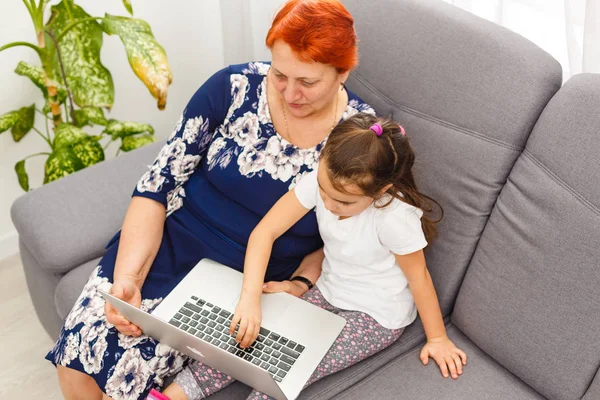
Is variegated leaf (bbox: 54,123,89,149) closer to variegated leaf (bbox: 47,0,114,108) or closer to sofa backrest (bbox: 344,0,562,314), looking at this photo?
variegated leaf (bbox: 47,0,114,108)

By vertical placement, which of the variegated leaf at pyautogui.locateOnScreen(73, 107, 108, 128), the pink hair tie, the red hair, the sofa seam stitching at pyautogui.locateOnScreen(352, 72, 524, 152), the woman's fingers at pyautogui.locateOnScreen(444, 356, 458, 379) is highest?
the red hair

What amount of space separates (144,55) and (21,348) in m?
1.04

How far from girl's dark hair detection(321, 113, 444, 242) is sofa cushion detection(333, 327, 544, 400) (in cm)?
41

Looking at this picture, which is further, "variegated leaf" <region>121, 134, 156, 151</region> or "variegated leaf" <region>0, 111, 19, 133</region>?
"variegated leaf" <region>121, 134, 156, 151</region>

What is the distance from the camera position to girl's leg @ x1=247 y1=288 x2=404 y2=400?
1459mm

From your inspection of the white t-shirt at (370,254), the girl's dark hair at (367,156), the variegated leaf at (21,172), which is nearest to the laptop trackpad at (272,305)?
the white t-shirt at (370,254)

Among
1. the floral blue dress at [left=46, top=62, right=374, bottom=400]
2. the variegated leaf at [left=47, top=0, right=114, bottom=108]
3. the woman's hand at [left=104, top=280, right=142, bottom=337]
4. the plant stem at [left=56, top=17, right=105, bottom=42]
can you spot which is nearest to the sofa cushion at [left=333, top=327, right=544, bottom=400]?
the floral blue dress at [left=46, top=62, right=374, bottom=400]

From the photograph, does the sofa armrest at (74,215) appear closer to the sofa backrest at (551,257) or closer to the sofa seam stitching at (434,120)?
the sofa seam stitching at (434,120)

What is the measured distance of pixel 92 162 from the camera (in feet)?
7.11

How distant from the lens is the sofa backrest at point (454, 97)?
4.78 feet

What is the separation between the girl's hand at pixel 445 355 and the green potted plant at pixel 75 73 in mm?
1103

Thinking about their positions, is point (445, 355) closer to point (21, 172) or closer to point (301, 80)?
point (301, 80)

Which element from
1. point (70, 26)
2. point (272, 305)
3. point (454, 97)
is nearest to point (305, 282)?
point (272, 305)

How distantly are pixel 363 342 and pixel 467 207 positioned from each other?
1.30 ft
